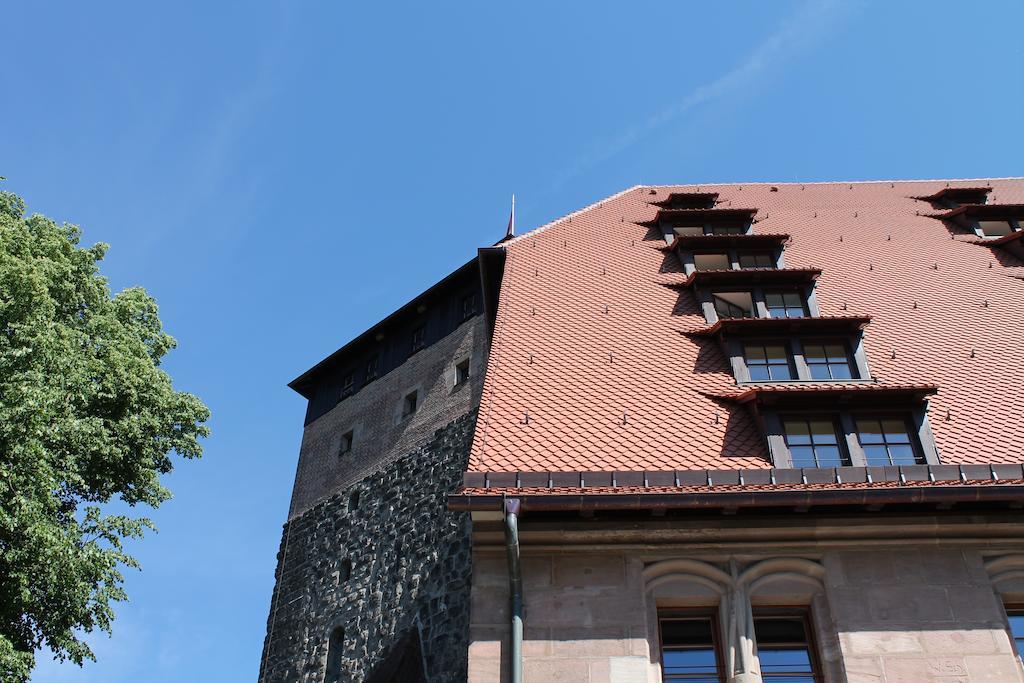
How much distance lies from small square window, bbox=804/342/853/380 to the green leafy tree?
9.16 m

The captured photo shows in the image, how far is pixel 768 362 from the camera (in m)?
11.0

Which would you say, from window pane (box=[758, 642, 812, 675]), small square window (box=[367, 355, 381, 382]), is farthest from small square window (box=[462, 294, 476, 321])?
window pane (box=[758, 642, 812, 675])

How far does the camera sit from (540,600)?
328 inches

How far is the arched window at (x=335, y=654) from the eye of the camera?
642 inches

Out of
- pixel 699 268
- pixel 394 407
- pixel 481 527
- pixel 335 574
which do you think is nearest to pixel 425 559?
pixel 335 574

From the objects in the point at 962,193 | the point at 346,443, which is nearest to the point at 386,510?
the point at 346,443

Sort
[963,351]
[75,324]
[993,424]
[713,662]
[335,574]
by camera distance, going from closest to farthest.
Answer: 1. [713,662]
2. [993,424]
3. [963,351]
4. [75,324]
5. [335,574]

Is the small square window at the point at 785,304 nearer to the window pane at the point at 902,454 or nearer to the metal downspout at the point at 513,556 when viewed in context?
the window pane at the point at 902,454

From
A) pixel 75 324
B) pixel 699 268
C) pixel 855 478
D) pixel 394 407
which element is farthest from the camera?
pixel 394 407

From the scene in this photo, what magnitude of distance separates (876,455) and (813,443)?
56 cm

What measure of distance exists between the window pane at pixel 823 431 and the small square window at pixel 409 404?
1060 cm

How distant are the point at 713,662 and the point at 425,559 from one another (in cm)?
844

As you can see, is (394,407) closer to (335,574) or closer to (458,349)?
(458,349)

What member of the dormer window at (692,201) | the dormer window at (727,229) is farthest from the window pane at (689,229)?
the dormer window at (692,201)
